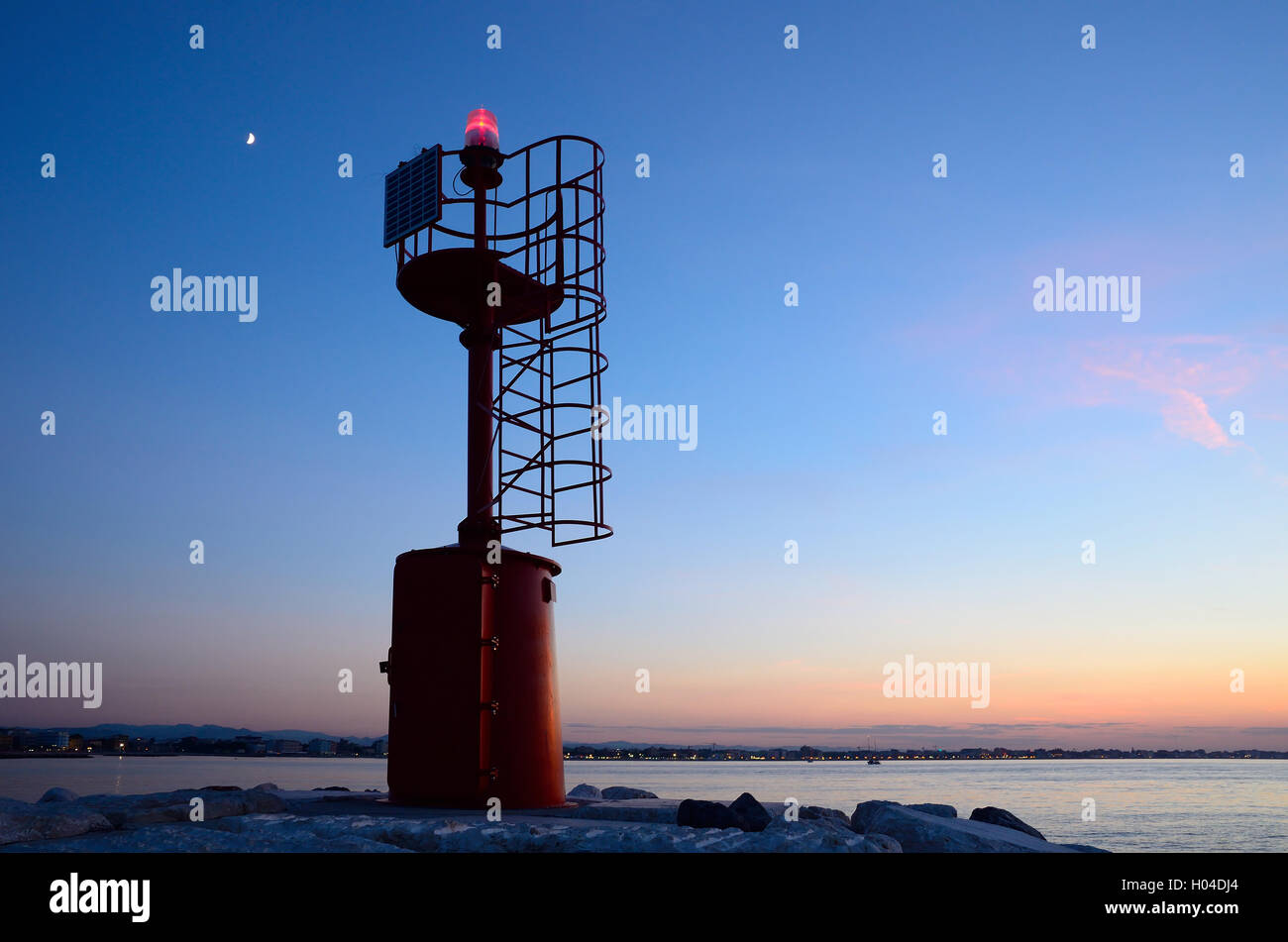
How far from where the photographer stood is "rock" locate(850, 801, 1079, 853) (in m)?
9.82

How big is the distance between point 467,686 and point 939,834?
542 centimetres

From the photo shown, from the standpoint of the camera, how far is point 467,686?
11.7 meters

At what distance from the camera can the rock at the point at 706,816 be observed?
32.9ft

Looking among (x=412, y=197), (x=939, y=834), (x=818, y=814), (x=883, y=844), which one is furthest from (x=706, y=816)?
(x=412, y=197)

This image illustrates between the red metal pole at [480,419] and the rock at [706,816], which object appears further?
the red metal pole at [480,419]

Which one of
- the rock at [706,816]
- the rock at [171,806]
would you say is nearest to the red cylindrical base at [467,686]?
the rock at [171,806]

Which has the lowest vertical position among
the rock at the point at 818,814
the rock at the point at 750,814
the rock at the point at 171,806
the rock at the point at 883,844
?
the rock at the point at 818,814

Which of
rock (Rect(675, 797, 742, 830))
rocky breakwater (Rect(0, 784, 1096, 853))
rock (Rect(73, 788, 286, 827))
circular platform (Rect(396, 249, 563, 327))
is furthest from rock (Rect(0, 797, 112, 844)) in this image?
circular platform (Rect(396, 249, 563, 327))

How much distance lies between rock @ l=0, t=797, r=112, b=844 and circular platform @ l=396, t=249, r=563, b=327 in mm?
7061

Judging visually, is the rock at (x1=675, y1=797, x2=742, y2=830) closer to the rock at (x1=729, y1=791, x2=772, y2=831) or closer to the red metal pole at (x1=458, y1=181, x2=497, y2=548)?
the rock at (x1=729, y1=791, x2=772, y2=831)

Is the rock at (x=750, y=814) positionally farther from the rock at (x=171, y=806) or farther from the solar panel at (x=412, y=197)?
the solar panel at (x=412, y=197)

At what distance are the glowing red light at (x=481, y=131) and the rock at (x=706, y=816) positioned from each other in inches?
341
